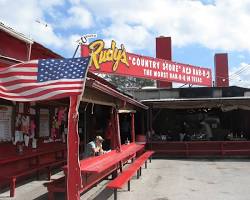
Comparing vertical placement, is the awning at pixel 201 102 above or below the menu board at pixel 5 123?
above

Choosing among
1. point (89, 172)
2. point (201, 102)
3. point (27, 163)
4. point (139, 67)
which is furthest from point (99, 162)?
point (139, 67)

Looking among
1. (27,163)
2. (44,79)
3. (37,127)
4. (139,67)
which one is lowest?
(27,163)

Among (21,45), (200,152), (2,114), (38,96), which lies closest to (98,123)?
(200,152)

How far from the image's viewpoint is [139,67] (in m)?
25.3

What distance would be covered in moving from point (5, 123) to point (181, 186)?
490 centimetres

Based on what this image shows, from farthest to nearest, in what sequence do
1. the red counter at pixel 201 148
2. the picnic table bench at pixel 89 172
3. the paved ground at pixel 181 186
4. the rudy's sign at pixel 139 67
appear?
the rudy's sign at pixel 139 67, the red counter at pixel 201 148, the paved ground at pixel 181 186, the picnic table bench at pixel 89 172

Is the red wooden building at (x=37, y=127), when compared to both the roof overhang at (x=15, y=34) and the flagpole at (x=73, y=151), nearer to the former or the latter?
the roof overhang at (x=15, y=34)

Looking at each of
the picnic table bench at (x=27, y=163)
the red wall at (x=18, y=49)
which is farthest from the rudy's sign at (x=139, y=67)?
the picnic table bench at (x=27, y=163)

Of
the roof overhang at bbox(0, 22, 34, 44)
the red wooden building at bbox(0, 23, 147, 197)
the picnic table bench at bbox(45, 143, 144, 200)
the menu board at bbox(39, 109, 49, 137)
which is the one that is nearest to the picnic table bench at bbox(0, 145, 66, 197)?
the red wooden building at bbox(0, 23, 147, 197)

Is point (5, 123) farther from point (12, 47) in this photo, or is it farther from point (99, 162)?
point (99, 162)

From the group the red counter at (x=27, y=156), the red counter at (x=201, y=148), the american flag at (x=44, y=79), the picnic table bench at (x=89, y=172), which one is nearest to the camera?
the american flag at (x=44, y=79)

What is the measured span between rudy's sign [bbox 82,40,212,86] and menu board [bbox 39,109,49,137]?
5.86 m

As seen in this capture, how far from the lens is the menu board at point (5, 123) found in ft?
36.5

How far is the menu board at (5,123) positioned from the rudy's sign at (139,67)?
27.5 ft
